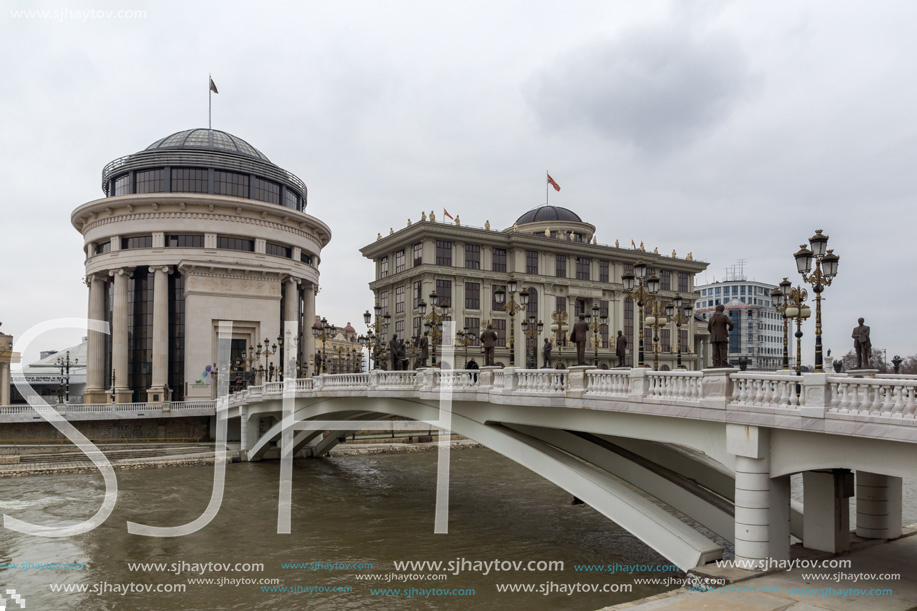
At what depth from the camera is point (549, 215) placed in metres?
73.0

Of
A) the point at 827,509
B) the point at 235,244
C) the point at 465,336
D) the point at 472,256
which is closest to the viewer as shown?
the point at 827,509

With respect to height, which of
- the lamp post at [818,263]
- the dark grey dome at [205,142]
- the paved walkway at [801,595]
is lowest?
the paved walkway at [801,595]

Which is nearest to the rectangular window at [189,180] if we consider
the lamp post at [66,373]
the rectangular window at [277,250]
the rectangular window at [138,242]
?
the rectangular window at [138,242]

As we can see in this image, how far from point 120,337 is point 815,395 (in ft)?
198

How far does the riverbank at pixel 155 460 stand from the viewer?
38.7 metres

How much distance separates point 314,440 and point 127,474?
A: 1114 centimetres

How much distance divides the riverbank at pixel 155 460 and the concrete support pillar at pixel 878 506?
34960mm

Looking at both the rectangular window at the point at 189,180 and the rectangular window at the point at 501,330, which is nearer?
the rectangular window at the point at 501,330

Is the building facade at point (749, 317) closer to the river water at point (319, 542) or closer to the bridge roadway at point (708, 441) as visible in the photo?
the river water at point (319, 542)

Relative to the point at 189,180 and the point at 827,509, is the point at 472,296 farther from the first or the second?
the point at 827,509

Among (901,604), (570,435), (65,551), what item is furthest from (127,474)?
(901,604)

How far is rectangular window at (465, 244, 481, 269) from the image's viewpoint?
63.5 metres

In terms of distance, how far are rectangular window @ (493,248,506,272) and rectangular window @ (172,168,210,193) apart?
27180mm

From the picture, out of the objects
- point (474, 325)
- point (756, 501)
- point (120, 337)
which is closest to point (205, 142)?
point (120, 337)
